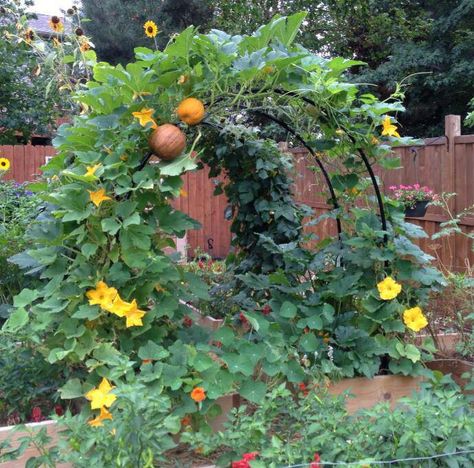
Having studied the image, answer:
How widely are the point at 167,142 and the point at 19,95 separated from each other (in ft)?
26.1

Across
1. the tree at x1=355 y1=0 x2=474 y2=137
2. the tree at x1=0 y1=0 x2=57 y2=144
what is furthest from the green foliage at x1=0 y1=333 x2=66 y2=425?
the tree at x1=355 y1=0 x2=474 y2=137

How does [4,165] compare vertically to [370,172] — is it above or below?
above

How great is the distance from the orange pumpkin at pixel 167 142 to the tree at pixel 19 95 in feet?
23.6

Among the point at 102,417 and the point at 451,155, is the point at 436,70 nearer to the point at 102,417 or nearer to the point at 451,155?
the point at 451,155

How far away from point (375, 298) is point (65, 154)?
144cm

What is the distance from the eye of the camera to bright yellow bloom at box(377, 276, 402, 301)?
105 inches

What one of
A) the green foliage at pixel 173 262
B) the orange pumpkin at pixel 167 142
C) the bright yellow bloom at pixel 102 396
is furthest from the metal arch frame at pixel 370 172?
the bright yellow bloom at pixel 102 396

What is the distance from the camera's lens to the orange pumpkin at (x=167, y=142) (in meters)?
2.31

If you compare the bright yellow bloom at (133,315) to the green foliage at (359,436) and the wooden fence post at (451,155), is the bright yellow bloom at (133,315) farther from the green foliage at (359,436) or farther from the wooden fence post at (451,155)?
the wooden fence post at (451,155)

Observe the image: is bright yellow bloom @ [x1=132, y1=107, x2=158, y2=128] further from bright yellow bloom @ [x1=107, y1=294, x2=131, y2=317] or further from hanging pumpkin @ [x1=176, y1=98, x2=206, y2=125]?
bright yellow bloom @ [x1=107, y1=294, x2=131, y2=317]

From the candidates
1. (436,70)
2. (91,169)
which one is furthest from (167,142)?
(436,70)

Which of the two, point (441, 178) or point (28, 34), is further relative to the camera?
point (441, 178)

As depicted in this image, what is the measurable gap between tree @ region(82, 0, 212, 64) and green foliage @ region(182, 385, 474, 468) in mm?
12493

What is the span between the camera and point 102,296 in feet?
7.21
